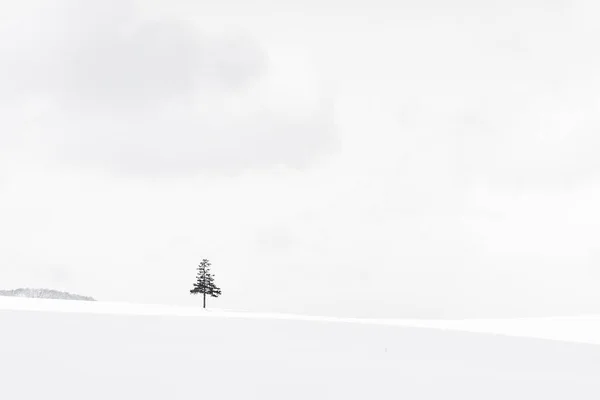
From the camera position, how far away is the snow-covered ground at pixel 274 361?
45.5 ft

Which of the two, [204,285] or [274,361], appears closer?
[274,361]

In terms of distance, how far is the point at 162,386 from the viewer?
13812mm

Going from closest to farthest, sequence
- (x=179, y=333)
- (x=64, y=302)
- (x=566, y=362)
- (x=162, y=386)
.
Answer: (x=162, y=386) < (x=566, y=362) < (x=179, y=333) < (x=64, y=302)

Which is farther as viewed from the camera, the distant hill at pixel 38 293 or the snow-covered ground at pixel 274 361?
the distant hill at pixel 38 293

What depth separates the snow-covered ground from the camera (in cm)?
1388

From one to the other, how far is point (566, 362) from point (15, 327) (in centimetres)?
2089

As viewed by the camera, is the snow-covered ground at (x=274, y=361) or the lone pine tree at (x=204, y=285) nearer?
the snow-covered ground at (x=274, y=361)

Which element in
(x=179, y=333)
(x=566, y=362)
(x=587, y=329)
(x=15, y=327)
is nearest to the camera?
(x=566, y=362)

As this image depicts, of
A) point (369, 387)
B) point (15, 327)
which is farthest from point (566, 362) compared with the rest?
point (15, 327)

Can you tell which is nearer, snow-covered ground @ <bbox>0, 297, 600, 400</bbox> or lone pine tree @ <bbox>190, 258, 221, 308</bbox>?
snow-covered ground @ <bbox>0, 297, 600, 400</bbox>

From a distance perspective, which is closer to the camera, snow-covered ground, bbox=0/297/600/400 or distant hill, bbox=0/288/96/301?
snow-covered ground, bbox=0/297/600/400

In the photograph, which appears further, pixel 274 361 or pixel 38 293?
pixel 38 293

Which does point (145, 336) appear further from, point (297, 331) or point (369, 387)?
point (369, 387)

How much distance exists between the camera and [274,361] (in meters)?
18.0
